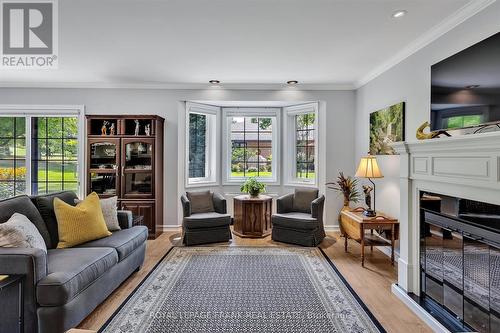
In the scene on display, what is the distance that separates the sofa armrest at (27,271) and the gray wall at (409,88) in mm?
3688

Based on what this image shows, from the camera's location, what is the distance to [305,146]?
224 inches

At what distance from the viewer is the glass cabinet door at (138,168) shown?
4734mm

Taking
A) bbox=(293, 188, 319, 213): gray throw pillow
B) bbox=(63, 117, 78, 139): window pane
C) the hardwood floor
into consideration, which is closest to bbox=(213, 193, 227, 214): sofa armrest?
the hardwood floor

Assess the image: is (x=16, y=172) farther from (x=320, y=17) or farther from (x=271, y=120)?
(x=320, y=17)

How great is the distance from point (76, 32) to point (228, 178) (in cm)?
357

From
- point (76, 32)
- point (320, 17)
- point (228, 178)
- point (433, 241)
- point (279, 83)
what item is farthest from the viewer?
point (228, 178)

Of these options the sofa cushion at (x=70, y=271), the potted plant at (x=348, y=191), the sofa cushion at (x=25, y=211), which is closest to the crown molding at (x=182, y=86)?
the potted plant at (x=348, y=191)

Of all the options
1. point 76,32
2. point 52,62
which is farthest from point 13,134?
point 76,32

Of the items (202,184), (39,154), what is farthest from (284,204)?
(39,154)

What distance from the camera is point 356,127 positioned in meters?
5.07

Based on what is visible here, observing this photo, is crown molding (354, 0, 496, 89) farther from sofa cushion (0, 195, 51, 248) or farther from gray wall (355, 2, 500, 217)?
sofa cushion (0, 195, 51, 248)

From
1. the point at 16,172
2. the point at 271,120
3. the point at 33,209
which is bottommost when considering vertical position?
the point at 33,209

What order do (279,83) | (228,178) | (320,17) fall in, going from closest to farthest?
1. (320,17)
2. (279,83)
3. (228,178)

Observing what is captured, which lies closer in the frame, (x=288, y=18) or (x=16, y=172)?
(x=288, y=18)
